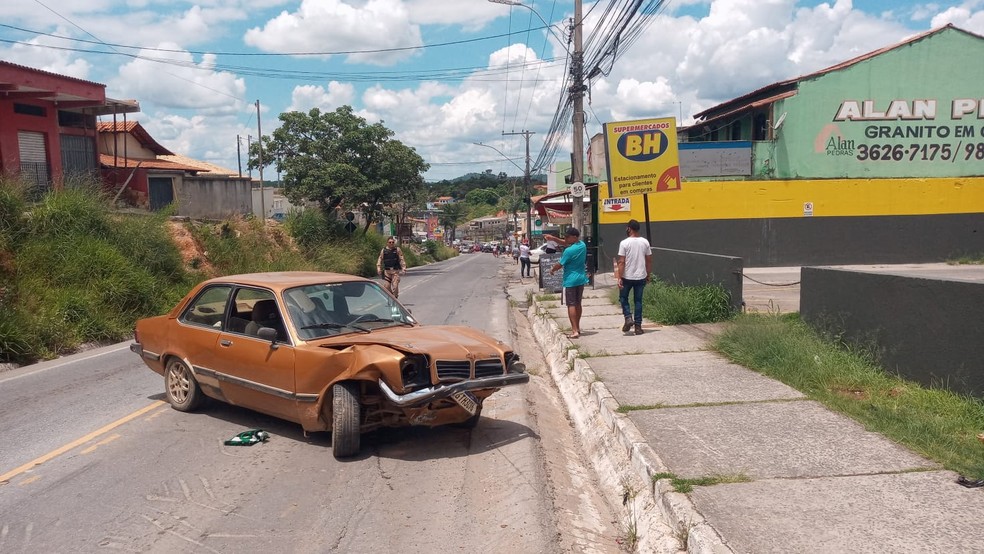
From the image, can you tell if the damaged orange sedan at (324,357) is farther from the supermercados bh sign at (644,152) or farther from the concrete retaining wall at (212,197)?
the concrete retaining wall at (212,197)

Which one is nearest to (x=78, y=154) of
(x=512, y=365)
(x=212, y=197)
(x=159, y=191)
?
(x=159, y=191)

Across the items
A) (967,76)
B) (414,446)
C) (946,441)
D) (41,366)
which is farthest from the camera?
(967,76)

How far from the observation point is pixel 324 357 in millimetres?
5973

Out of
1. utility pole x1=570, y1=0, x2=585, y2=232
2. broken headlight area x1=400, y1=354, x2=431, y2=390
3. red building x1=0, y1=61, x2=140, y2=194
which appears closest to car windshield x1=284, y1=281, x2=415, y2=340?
broken headlight area x1=400, y1=354, x2=431, y2=390

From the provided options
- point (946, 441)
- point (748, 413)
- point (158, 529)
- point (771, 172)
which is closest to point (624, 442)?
point (748, 413)

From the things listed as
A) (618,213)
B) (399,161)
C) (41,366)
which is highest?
(399,161)

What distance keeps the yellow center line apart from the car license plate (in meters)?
3.44

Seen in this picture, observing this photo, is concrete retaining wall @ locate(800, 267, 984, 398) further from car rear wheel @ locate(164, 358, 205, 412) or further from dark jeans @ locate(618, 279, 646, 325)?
car rear wheel @ locate(164, 358, 205, 412)

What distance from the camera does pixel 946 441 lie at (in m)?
5.50

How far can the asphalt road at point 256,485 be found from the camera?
4.67 m

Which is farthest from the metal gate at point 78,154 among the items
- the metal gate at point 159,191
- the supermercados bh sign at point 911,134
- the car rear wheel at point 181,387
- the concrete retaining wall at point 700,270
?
the supermercados bh sign at point 911,134

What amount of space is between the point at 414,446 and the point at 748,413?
9.66 ft

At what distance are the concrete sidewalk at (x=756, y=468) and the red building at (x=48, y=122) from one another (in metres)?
18.3

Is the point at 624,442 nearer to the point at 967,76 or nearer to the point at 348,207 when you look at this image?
the point at 967,76
